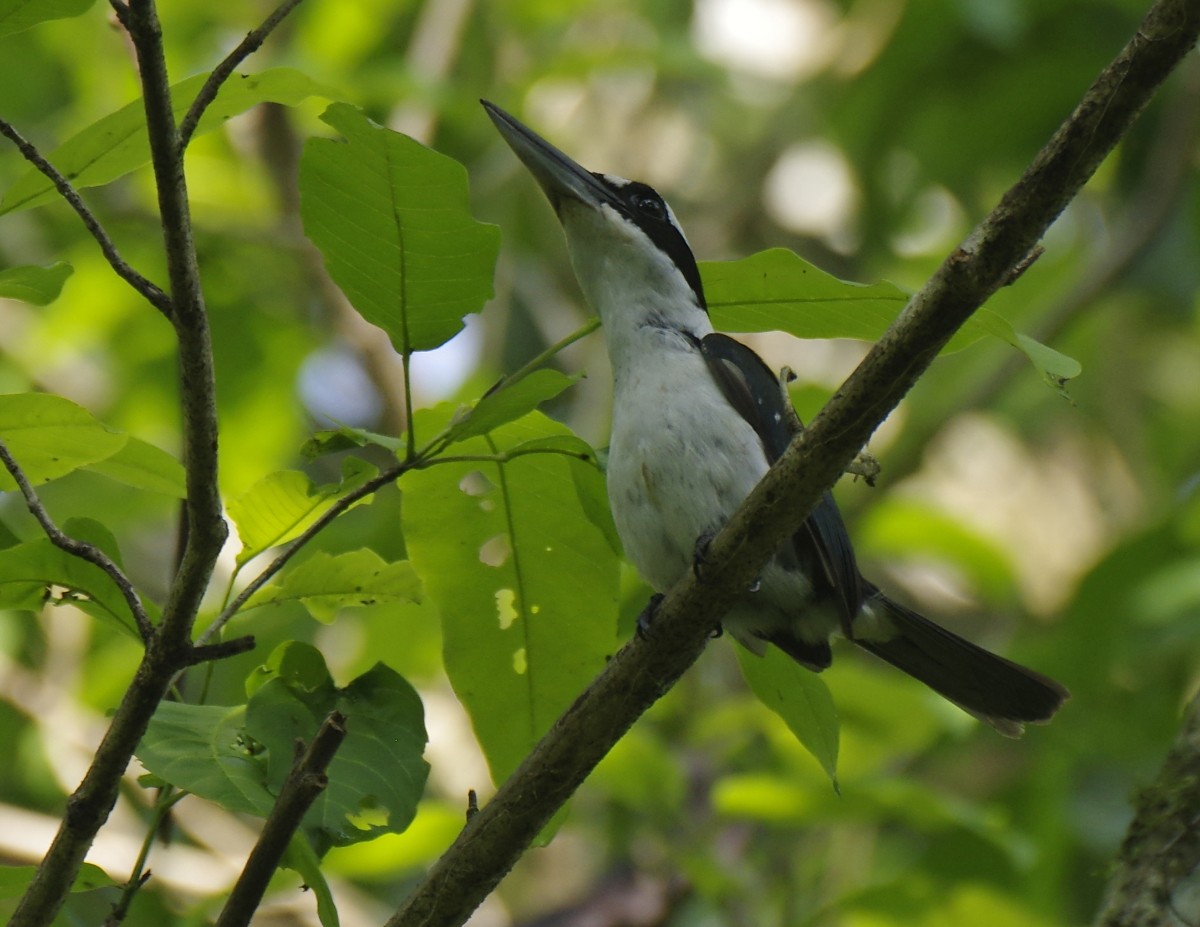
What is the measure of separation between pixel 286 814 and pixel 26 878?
60cm

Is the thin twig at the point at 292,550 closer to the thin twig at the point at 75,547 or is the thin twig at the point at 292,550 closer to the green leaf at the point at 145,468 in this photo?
the thin twig at the point at 75,547

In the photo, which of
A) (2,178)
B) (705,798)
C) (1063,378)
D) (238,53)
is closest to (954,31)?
(705,798)

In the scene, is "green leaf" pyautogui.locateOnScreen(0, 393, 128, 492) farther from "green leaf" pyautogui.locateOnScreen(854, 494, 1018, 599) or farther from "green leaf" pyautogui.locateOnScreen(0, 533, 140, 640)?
"green leaf" pyautogui.locateOnScreen(854, 494, 1018, 599)

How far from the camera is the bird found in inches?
130

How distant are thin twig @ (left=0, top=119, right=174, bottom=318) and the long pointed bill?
1481 mm

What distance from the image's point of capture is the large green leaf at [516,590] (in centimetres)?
267

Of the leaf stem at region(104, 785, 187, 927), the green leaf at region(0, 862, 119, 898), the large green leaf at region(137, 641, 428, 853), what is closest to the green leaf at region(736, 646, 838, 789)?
the large green leaf at region(137, 641, 428, 853)

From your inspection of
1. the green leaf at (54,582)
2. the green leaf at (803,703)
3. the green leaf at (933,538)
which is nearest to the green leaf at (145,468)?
the green leaf at (54,582)

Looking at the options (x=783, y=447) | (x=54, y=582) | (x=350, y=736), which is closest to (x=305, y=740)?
→ (x=350, y=736)

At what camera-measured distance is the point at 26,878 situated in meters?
2.29

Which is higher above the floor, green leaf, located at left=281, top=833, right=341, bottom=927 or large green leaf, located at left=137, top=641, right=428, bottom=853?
large green leaf, located at left=137, top=641, right=428, bottom=853

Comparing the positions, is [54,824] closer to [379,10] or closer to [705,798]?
[705,798]

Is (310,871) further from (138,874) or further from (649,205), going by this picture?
(649,205)

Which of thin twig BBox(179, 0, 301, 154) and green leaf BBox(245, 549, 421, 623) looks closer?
thin twig BBox(179, 0, 301, 154)
